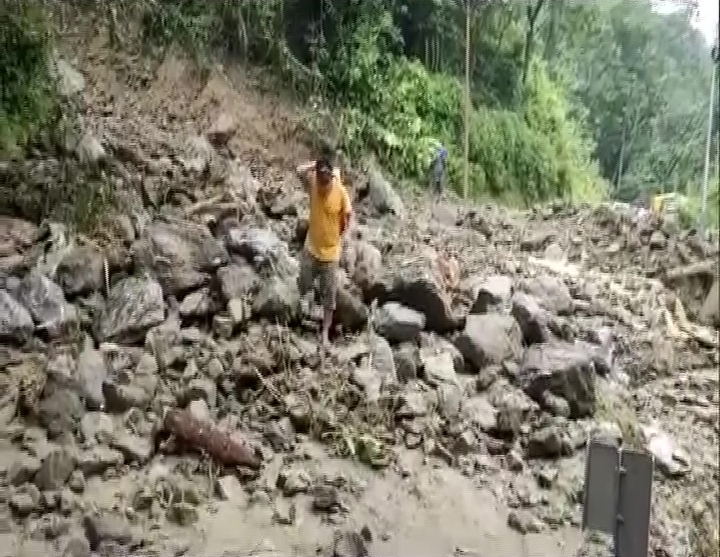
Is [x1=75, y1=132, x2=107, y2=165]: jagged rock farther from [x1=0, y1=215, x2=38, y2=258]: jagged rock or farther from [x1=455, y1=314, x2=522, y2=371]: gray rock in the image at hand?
[x1=455, y1=314, x2=522, y2=371]: gray rock

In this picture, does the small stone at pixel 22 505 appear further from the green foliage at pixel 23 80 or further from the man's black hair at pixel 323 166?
the man's black hair at pixel 323 166

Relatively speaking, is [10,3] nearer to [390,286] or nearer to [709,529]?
[390,286]

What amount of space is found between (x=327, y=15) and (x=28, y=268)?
1.02 m

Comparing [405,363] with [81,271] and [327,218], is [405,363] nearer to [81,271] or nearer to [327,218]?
[327,218]

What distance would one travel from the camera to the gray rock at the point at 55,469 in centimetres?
199

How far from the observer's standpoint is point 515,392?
2.51 meters

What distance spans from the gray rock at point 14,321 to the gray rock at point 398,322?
38.1 inches

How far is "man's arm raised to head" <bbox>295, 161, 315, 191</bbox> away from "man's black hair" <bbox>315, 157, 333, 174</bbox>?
2 cm

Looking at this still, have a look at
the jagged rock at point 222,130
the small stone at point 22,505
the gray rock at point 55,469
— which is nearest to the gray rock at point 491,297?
the jagged rock at point 222,130

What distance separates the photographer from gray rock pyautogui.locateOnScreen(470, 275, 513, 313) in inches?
101

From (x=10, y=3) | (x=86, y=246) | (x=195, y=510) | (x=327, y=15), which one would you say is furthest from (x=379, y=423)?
(x=10, y=3)

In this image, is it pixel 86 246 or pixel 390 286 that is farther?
pixel 390 286

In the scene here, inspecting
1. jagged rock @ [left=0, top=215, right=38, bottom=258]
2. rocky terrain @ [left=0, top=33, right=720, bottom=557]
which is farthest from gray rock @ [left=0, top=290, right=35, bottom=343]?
jagged rock @ [left=0, top=215, right=38, bottom=258]

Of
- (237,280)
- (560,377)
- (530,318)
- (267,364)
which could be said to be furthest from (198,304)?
(560,377)
